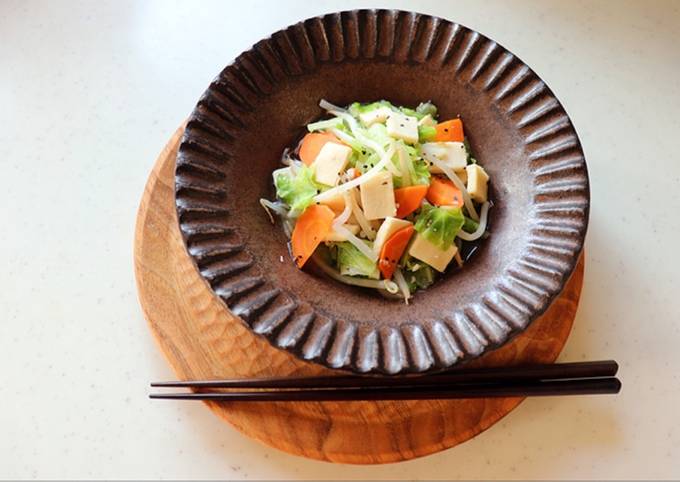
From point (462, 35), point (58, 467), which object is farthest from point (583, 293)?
point (58, 467)

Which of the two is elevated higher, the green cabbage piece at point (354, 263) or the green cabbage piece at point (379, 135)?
the green cabbage piece at point (379, 135)

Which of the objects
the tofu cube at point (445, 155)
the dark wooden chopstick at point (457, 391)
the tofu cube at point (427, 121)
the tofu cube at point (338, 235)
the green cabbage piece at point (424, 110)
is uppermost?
the green cabbage piece at point (424, 110)

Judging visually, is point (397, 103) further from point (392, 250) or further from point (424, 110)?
point (392, 250)

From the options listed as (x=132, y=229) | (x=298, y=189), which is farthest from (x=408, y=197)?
(x=132, y=229)

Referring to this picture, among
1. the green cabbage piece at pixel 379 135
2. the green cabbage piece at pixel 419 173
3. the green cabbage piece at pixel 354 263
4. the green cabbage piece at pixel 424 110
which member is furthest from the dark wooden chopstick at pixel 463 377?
the green cabbage piece at pixel 424 110

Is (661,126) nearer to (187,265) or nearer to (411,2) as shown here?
(411,2)

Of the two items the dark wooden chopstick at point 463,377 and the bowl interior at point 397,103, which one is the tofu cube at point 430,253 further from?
the dark wooden chopstick at point 463,377
